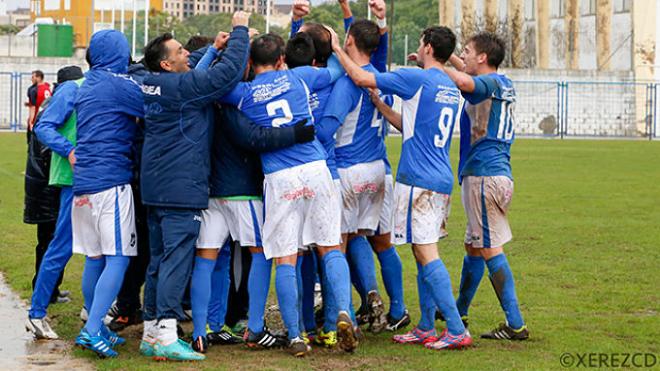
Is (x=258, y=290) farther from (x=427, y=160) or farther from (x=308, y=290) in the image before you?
(x=427, y=160)

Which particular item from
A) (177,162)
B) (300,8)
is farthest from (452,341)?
(300,8)

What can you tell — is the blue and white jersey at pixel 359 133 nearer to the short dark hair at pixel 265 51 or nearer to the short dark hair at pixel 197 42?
the short dark hair at pixel 265 51

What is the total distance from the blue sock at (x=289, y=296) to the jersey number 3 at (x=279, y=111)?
1.05m

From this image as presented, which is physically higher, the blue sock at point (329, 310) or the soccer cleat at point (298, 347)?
the blue sock at point (329, 310)

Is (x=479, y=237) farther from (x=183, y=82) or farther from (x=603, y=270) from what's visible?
(x=603, y=270)

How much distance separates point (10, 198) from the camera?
2078cm

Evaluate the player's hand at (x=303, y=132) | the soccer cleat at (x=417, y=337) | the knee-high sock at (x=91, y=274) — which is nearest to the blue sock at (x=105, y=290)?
the knee-high sock at (x=91, y=274)

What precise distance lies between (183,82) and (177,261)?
1.29 m

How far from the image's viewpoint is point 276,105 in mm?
8242

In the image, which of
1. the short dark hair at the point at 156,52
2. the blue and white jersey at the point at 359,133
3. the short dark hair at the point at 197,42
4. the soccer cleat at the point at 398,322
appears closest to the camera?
the short dark hair at the point at 156,52

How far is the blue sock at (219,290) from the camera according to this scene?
8.76 m

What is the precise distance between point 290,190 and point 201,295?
1.03 m

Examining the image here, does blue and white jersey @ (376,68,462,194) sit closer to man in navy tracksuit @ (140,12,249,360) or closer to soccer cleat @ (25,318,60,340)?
man in navy tracksuit @ (140,12,249,360)

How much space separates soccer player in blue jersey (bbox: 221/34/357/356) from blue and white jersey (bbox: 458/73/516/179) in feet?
4.07
